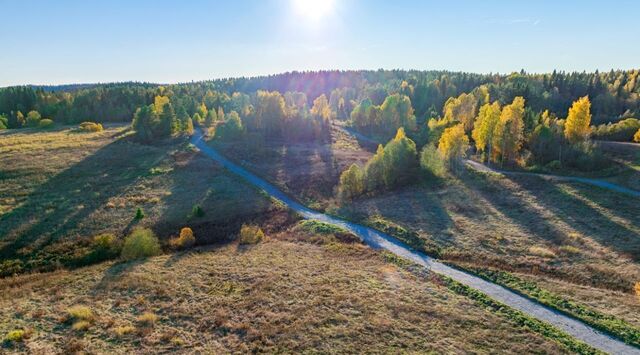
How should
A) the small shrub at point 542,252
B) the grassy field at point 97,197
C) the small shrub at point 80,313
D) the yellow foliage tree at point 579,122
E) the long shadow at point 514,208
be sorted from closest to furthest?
the small shrub at point 80,313 → the small shrub at point 542,252 → the long shadow at point 514,208 → the grassy field at point 97,197 → the yellow foliage tree at point 579,122

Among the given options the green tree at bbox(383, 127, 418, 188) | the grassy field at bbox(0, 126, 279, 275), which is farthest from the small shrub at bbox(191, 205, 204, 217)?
the green tree at bbox(383, 127, 418, 188)

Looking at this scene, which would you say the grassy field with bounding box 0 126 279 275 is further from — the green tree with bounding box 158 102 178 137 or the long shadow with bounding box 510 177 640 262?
the long shadow with bounding box 510 177 640 262

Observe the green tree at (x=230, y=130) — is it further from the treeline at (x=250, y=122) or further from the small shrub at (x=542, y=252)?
the small shrub at (x=542, y=252)

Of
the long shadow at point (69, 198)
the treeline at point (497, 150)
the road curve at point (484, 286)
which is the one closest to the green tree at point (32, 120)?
the long shadow at point (69, 198)

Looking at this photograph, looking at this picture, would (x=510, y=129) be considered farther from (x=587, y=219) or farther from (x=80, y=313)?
(x=80, y=313)

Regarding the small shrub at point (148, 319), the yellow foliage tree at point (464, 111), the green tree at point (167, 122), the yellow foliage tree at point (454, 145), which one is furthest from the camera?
the green tree at point (167, 122)

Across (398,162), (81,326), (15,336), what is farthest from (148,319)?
(398,162)

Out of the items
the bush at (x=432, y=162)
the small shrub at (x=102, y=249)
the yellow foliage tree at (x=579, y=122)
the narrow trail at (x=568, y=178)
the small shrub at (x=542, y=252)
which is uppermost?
the yellow foliage tree at (x=579, y=122)
